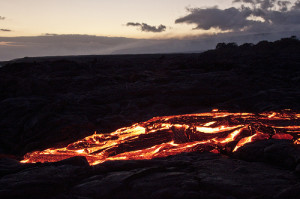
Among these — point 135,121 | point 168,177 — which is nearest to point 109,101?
point 135,121

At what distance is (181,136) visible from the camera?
11.0m

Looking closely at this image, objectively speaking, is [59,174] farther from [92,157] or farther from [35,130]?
[35,130]

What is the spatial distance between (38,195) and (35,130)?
27.2 ft

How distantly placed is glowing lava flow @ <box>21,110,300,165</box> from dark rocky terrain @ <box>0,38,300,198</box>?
0.96 metres

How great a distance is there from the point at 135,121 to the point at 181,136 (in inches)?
173

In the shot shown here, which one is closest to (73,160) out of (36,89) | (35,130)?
(35,130)

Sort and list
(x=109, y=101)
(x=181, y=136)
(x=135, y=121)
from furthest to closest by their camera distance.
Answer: (x=109, y=101)
(x=135, y=121)
(x=181, y=136)

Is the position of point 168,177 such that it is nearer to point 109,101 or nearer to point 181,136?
point 181,136

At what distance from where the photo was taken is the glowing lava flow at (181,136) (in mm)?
9203

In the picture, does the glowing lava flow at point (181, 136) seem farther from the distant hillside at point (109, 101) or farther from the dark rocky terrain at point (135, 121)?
the distant hillside at point (109, 101)

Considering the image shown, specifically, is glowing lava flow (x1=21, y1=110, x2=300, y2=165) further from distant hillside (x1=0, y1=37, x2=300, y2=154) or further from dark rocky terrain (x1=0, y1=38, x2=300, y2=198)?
distant hillside (x1=0, y1=37, x2=300, y2=154)

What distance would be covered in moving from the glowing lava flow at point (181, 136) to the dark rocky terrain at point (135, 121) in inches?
37.7

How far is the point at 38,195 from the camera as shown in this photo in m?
5.83

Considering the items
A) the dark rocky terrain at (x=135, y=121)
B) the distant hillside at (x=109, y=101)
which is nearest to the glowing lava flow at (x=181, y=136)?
the dark rocky terrain at (x=135, y=121)
